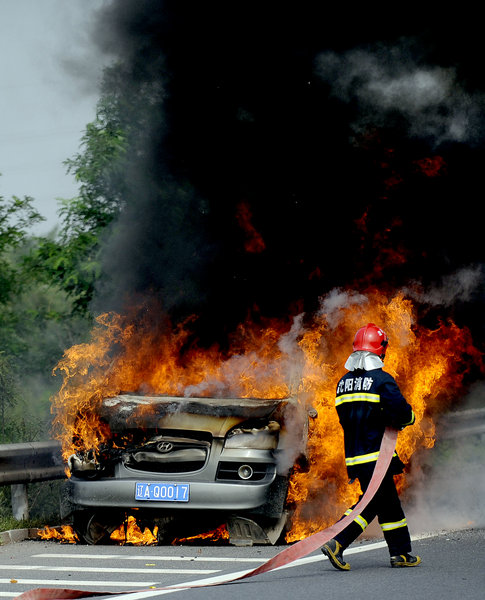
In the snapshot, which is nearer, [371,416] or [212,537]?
[371,416]

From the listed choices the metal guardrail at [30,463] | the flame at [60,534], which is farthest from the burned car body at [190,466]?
the metal guardrail at [30,463]

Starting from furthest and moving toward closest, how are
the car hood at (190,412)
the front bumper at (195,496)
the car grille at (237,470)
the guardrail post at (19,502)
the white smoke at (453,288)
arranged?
the white smoke at (453,288) → the guardrail post at (19,502) → the car hood at (190,412) → the car grille at (237,470) → the front bumper at (195,496)

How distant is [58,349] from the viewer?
3569 cm

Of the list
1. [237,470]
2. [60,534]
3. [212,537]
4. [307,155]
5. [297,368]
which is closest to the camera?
[237,470]

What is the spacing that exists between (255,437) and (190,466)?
0.58 metres

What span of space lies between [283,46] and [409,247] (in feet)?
10.4

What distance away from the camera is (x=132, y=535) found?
9125 millimetres

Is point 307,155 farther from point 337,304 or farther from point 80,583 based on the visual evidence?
point 80,583

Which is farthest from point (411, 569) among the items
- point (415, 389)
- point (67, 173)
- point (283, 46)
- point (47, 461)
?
point (67, 173)

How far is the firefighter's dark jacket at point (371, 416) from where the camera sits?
703 centimetres

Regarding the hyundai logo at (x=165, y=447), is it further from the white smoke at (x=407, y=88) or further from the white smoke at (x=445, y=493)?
the white smoke at (x=407, y=88)

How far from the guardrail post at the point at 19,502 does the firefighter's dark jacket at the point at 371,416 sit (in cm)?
436

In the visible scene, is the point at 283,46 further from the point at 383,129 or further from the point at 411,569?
the point at 411,569

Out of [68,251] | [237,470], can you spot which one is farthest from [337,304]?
[68,251]
